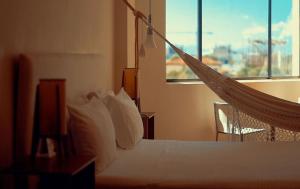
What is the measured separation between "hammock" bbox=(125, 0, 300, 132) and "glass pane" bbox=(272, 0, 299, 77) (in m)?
2.79

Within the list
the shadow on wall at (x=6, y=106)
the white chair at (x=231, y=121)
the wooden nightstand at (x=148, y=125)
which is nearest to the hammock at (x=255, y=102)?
the wooden nightstand at (x=148, y=125)

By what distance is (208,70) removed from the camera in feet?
12.3

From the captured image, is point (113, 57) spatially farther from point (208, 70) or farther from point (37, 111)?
point (37, 111)

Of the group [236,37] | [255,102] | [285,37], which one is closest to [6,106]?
[255,102]

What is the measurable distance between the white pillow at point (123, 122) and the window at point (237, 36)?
2669 millimetres

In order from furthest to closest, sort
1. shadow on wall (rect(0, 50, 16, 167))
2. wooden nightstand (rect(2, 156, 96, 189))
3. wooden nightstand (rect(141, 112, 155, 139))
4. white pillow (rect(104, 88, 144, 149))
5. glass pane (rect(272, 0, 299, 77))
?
1. glass pane (rect(272, 0, 299, 77))
2. wooden nightstand (rect(141, 112, 155, 139))
3. white pillow (rect(104, 88, 144, 149))
4. shadow on wall (rect(0, 50, 16, 167))
5. wooden nightstand (rect(2, 156, 96, 189))

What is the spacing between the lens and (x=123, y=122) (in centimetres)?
313

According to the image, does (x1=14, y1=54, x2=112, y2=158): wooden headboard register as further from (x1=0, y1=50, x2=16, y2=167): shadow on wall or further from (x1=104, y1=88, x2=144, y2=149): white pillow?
(x1=104, y1=88, x2=144, y2=149): white pillow

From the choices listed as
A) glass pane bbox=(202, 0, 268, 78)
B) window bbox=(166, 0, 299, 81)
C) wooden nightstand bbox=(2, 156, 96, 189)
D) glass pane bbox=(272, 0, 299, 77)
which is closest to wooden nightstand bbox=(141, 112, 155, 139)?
window bbox=(166, 0, 299, 81)

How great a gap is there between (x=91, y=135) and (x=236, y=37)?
13.5 ft

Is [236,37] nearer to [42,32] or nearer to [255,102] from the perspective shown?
[255,102]

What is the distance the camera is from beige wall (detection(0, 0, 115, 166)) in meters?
2.01

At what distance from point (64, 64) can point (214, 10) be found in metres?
3.71

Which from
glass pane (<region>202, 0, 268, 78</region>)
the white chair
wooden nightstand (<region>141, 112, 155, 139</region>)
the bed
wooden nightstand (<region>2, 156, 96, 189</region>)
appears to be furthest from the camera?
glass pane (<region>202, 0, 268, 78</region>)
